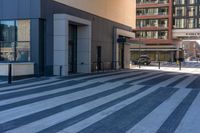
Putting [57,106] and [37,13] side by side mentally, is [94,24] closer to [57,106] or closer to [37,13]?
[37,13]

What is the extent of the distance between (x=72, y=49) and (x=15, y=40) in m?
6.80

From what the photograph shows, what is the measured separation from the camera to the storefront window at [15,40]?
977 inches

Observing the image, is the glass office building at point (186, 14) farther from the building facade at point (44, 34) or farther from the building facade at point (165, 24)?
the building facade at point (44, 34)

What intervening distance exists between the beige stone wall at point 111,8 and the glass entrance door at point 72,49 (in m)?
2.07

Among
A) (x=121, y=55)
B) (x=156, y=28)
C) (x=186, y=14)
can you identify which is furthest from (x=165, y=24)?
(x=121, y=55)

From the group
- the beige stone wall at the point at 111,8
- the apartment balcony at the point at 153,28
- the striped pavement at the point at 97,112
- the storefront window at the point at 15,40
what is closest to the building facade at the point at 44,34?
the storefront window at the point at 15,40

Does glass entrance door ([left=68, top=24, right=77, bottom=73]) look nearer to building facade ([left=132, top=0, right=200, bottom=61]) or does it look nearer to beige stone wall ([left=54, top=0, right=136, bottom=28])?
beige stone wall ([left=54, top=0, right=136, bottom=28])

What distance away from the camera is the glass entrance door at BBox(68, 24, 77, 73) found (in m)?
30.4

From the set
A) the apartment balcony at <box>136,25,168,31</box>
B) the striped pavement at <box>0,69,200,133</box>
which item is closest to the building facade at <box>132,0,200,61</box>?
the apartment balcony at <box>136,25,168,31</box>

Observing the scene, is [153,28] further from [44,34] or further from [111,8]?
[44,34]

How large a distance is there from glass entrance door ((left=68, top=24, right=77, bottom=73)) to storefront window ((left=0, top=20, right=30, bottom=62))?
6.07 meters

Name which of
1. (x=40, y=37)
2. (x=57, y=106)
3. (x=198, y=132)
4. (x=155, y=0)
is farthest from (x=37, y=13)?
(x=155, y=0)

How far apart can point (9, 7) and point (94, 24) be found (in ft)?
36.1

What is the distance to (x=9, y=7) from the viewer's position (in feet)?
81.4
